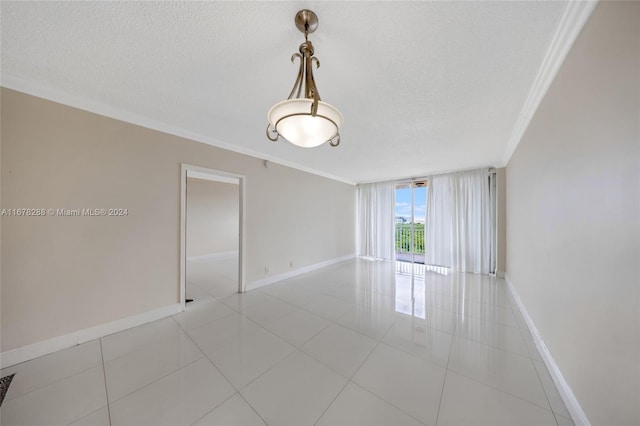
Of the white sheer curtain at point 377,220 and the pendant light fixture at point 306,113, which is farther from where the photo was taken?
the white sheer curtain at point 377,220

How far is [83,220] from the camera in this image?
78.8 inches

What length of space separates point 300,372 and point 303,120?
6.20ft

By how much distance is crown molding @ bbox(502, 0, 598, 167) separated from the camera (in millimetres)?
1059

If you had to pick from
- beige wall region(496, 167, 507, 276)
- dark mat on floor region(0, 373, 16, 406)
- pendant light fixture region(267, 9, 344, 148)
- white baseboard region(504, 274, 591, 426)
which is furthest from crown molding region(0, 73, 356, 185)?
beige wall region(496, 167, 507, 276)

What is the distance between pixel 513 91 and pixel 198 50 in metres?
2.63

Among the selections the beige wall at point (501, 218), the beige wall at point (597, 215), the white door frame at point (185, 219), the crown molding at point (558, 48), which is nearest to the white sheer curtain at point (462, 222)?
the beige wall at point (501, 218)

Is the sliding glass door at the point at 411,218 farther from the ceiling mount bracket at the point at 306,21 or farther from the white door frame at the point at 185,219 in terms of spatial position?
the ceiling mount bracket at the point at 306,21

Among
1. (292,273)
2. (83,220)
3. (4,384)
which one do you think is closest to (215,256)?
(292,273)

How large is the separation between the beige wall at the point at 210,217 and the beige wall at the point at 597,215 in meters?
5.77

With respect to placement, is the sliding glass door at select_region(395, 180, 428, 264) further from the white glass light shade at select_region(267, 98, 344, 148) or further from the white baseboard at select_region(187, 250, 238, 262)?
the white baseboard at select_region(187, 250, 238, 262)

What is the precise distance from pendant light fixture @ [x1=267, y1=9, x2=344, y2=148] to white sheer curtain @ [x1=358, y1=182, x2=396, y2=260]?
4.70m

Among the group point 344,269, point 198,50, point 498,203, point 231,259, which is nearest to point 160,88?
point 198,50

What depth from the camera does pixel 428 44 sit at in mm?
1316

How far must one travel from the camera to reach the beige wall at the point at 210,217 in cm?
588
